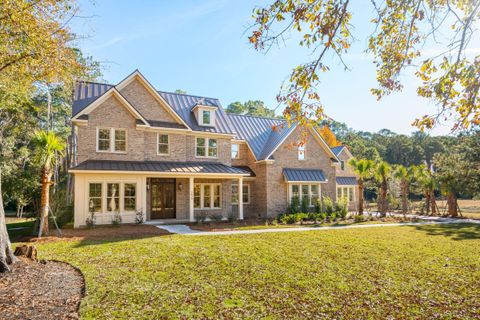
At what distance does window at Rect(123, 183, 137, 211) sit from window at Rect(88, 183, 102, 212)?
1285mm

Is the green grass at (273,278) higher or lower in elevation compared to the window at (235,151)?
lower

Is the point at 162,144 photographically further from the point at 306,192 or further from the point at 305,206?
the point at 306,192

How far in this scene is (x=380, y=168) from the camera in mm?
A: 23641

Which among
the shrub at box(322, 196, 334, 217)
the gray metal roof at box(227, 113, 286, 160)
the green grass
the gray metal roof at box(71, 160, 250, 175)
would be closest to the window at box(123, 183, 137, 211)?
the gray metal roof at box(71, 160, 250, 175)

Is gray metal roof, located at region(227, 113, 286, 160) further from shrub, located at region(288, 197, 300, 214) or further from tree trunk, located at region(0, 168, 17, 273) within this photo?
tree trunk, located at region(0, 168, 17, 273)

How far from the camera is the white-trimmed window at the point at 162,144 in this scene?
789 inches

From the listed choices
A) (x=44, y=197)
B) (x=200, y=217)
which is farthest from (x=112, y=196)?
(x=200, y=217)

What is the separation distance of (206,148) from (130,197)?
237 inches

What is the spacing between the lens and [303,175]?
23672 mm

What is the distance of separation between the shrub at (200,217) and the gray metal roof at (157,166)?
2765 millimetres

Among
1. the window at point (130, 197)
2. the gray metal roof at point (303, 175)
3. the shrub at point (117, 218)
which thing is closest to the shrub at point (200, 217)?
the window at point (130, 197)

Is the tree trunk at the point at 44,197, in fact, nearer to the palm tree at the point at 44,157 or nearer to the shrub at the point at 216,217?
the palm tree at the point at 44,157

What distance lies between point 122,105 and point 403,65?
1617 cm

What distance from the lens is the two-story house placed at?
17.6 m
